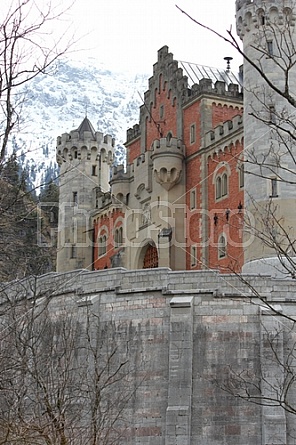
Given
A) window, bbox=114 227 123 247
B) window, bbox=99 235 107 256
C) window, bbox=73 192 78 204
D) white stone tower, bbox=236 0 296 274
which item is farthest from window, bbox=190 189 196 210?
window, bbox=73 192 78 204

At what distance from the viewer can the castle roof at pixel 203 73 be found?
47406 mm

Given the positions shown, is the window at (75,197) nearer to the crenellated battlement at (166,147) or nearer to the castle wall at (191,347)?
the crenellated battlement at (166,147)

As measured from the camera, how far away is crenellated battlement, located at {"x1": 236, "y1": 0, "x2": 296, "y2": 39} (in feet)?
108

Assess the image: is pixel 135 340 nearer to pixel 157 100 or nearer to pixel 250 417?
pixel 250 417

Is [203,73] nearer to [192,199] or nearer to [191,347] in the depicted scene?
[192,199]

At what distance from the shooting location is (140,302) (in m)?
26.5

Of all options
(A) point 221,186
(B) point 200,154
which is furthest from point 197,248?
(B) point 200,154

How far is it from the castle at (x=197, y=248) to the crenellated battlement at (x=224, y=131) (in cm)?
10

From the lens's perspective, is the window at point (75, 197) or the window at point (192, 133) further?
the window at point (75, 197)

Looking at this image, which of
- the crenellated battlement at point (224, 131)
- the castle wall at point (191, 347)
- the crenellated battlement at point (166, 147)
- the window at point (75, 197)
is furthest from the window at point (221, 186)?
the window at point (75, 197)

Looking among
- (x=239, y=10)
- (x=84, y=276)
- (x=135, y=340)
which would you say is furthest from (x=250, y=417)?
(x=239, y=10)

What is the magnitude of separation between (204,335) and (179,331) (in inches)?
30.6

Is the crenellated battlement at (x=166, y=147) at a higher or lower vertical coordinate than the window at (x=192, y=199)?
higher

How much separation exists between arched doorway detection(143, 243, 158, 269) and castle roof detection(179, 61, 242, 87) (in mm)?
8970
